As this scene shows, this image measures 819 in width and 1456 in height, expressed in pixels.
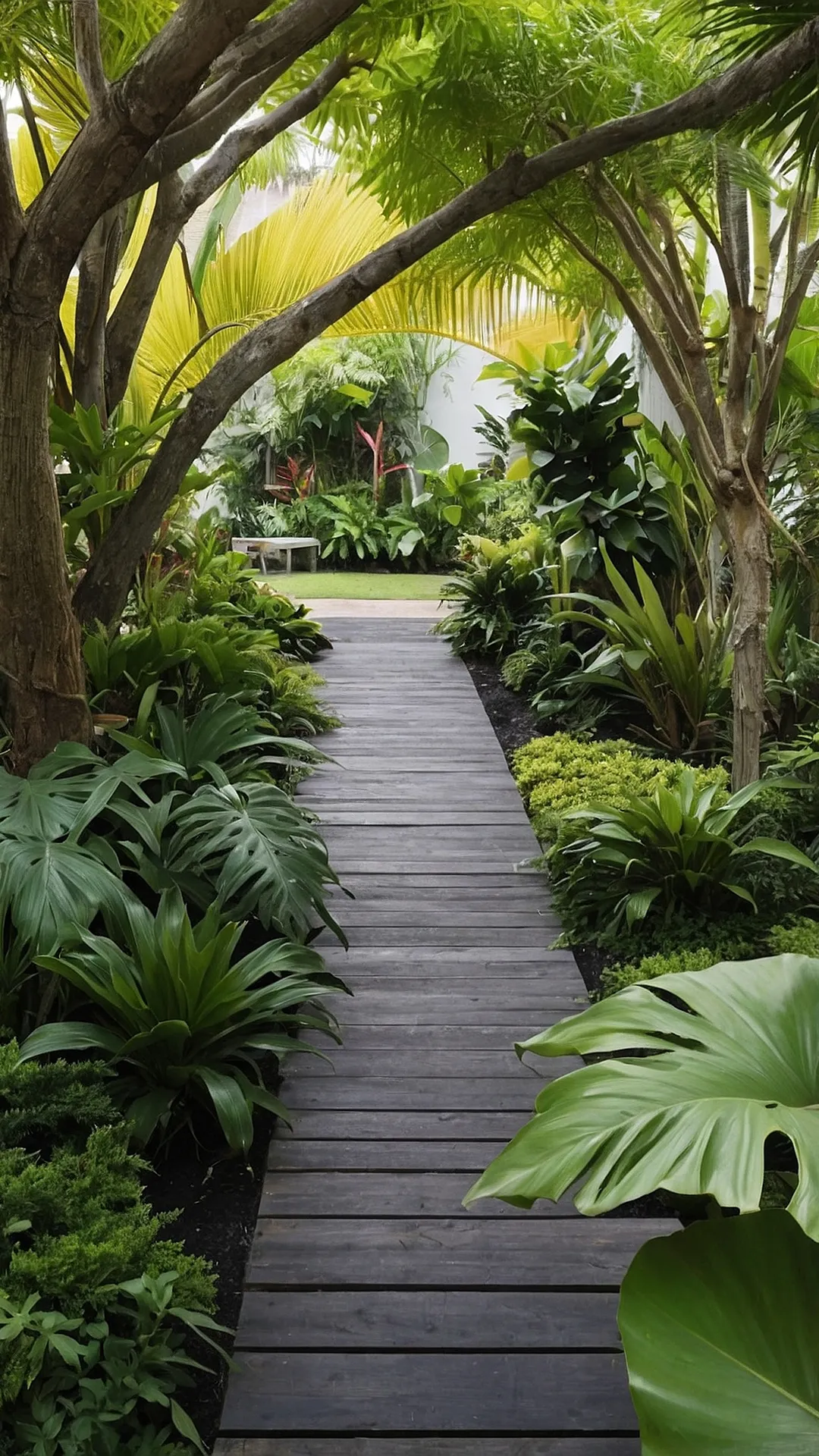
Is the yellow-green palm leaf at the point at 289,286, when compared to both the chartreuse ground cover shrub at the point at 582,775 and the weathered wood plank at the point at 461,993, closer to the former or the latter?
the chartreuse ground cover shrub at the point at 582,775

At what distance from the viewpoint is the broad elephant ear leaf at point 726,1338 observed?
123 centimetres

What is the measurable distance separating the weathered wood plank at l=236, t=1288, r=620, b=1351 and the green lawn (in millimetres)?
6870

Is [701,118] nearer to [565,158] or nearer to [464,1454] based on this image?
[565,158]

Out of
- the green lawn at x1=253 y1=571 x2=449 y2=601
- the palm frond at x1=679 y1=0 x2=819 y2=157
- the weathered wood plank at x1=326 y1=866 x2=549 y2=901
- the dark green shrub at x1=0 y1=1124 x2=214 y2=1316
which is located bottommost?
the green lawn at x1=253 y1=571 x2=449 y2=601

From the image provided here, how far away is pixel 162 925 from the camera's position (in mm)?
2539

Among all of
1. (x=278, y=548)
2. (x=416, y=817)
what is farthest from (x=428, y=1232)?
(x=278, y=548)

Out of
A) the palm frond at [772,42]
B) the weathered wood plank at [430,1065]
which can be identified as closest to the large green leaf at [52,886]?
the weathered wood plank at [430,1065]

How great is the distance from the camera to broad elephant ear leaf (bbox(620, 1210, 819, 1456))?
4.04ft

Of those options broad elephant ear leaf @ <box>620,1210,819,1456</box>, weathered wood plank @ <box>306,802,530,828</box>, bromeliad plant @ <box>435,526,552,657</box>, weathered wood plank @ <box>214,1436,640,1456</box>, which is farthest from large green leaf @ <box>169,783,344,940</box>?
bromeliad plant @ <box>435,526,552,657</box>

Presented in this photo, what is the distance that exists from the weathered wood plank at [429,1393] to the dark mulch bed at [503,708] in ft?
10.6

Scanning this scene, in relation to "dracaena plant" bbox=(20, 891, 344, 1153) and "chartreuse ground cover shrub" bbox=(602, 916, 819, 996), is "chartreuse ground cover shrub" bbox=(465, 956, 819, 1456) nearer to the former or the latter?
"dracaena plant" bbox=(20, 891, 344, 1153)

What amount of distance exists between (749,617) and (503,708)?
2226mm

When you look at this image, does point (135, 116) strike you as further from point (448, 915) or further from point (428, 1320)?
point (428, 1320)

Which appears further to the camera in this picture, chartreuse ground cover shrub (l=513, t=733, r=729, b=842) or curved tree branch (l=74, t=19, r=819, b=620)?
chartreuse ground cover shrub (l=513, t=733, r=729, b=842)
